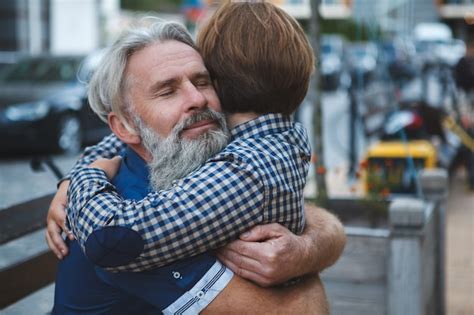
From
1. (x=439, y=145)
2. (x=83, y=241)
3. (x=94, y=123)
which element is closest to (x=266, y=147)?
(x=83, y=241)

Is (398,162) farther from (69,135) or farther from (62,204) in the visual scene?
(69,135)

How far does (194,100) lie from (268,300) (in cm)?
55

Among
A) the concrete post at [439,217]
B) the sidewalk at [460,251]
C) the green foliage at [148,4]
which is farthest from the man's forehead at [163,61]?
the green foliage at [148,4]

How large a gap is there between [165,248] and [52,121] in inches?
436

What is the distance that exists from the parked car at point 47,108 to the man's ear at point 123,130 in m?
9.47

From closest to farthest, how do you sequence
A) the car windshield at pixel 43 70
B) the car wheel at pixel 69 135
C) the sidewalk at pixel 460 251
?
the sidewalk at pixel 460 251, the car wheel at pixel 69 135, the car windshield at pixel 43 70

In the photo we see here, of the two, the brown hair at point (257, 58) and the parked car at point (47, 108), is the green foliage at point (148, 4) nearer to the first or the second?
the parked car at point (47, 108)

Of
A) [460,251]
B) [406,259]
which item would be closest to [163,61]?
[406,259]

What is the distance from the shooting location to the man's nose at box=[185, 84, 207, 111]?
7.06ft

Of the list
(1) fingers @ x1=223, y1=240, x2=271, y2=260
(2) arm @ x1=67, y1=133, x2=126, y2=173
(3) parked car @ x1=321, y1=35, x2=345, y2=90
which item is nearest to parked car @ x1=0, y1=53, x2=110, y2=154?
(2) arm @ x1=67, y1=133, x2=126, y2=173

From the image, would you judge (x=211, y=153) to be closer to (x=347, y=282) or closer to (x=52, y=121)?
(x=347, y=282)

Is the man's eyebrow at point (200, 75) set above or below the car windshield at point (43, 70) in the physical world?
above

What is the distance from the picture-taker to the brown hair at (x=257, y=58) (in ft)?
7.00

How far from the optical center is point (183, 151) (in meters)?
2.10
